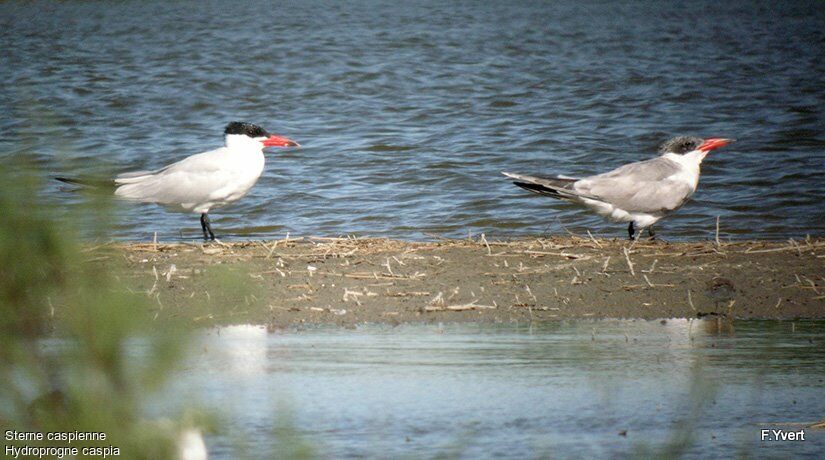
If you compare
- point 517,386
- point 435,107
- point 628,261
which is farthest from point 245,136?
point 435,107

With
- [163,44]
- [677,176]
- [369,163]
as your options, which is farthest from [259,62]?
[677,176]


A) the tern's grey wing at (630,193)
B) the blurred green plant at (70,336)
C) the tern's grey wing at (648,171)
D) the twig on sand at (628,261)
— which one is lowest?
the twig on sand at (628,261)

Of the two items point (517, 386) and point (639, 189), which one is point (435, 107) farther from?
point (517, 386)

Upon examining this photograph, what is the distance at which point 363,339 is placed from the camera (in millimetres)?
5906

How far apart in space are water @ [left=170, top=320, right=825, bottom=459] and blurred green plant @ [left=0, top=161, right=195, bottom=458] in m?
0.98

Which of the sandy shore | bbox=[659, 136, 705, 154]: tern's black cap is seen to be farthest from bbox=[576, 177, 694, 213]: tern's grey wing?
the sandy shore

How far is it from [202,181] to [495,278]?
3.54m

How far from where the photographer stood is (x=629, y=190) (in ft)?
30.0

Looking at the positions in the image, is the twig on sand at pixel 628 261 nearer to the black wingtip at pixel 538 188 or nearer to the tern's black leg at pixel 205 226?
the black wingtip at pixel 538 188

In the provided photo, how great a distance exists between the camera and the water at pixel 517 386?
4.08 m

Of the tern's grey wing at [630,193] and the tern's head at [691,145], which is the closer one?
the tern's grey wing at [630,193]

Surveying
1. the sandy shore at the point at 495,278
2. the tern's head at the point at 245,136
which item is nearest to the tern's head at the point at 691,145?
the sandy shore at the point at 495,278

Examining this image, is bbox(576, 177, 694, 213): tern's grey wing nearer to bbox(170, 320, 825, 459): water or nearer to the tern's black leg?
bbox(170, 320, 825, 459): water

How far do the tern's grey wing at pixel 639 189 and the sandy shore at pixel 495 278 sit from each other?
94 cm
